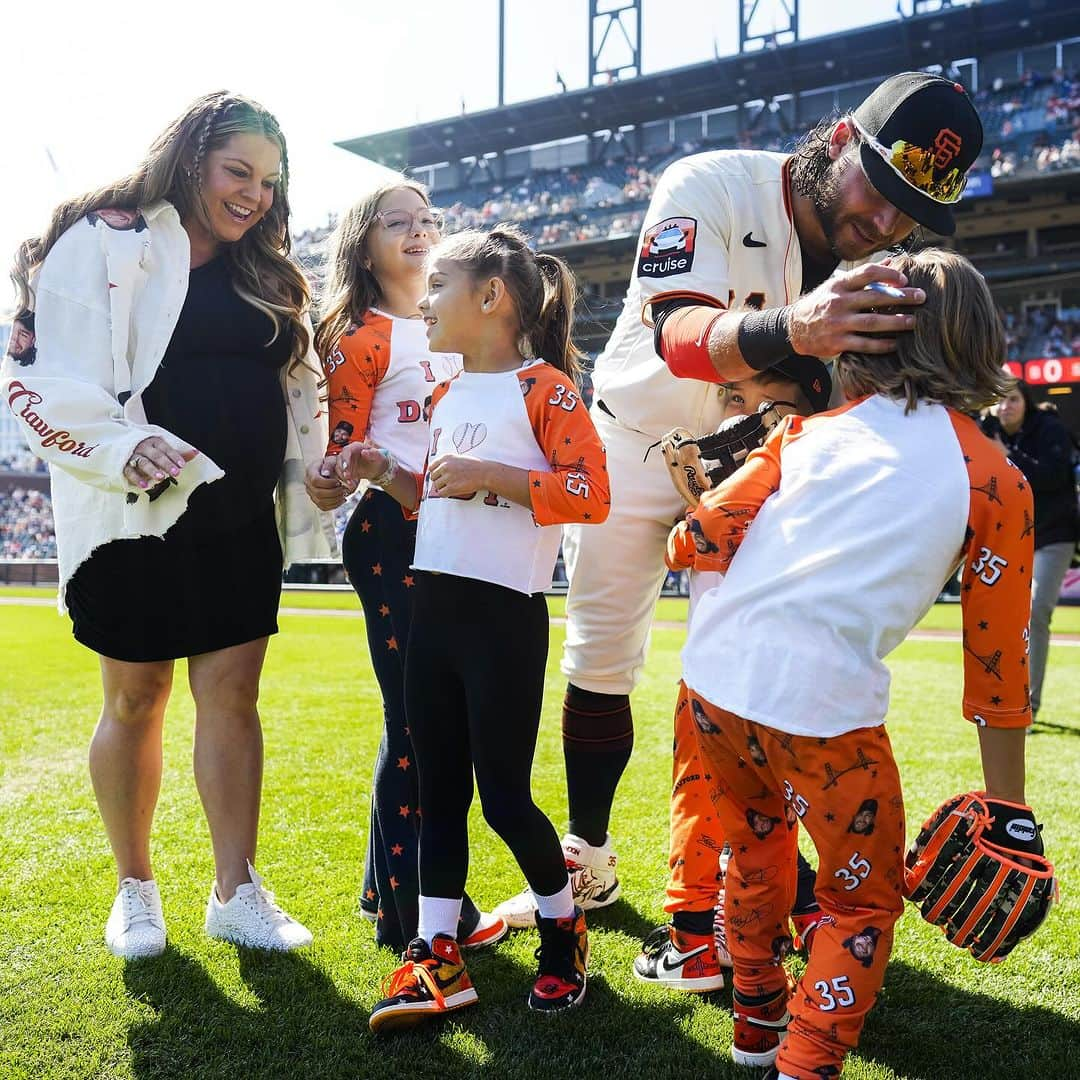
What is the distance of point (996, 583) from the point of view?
6.11ft

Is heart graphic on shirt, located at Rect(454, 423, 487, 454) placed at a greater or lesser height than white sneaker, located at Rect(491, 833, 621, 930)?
greater

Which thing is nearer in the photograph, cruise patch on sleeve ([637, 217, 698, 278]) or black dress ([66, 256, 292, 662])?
cruise patch on sleeve ([637, 217, 698, 278])

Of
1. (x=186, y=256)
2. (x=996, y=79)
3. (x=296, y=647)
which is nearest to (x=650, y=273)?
(x=186, y=256)

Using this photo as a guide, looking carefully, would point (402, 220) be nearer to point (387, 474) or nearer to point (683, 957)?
point (387, 474)

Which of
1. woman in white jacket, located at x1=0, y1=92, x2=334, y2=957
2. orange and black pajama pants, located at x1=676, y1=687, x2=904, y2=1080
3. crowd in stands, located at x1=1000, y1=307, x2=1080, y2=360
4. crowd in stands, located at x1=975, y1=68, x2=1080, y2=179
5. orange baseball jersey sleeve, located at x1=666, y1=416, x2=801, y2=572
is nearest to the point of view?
orange and black pajama pants, located at x1=676, y1=687, x2=904, y2=1080

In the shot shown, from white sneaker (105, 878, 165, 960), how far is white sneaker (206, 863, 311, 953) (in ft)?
0.49

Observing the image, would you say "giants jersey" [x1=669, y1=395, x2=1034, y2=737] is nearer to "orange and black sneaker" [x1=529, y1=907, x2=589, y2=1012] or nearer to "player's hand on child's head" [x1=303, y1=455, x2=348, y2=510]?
"orange and black sneaker" [x1=529, y1=907, x2=589, y2=1012]

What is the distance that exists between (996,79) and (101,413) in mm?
39944

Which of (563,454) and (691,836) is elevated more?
(563,454)

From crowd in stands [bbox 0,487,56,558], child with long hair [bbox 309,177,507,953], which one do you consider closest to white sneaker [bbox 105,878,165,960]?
child with long hair [bbox 309,177,507,953]

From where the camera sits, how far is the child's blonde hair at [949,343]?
1.88 metres

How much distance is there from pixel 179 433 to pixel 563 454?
1.07m

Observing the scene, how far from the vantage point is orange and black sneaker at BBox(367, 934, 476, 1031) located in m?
2.17

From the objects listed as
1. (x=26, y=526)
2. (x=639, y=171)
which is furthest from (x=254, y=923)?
(x=26, y=526)
